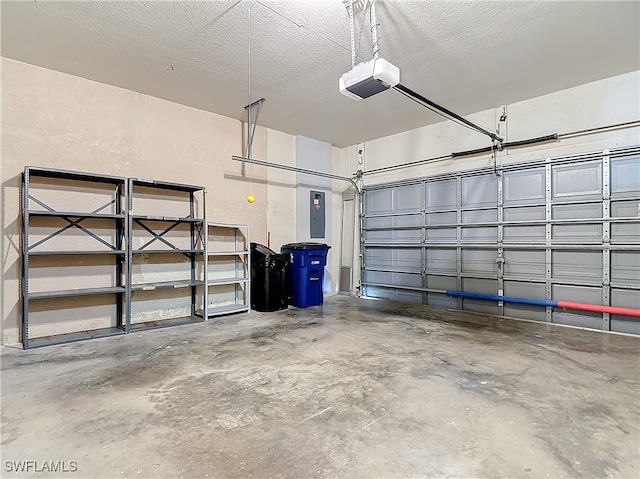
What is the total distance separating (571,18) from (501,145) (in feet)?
7.03

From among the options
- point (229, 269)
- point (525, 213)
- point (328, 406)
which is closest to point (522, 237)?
point (525, 213)

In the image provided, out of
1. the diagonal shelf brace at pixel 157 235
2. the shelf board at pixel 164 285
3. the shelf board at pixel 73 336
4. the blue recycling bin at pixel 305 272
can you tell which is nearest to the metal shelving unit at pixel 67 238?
the shelf board at pixel 73 336

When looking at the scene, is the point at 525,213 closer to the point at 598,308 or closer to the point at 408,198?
the point at 598,308

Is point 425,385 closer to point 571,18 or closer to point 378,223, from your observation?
point 571,18

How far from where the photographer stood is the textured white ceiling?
115 inches

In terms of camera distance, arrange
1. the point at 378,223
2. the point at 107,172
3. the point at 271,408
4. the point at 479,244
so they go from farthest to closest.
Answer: the point at 378,223 < the point at 479,244 < the point at 107,172 < the point at 271,408

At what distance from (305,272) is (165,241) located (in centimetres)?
223

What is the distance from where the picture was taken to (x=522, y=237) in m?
4.84

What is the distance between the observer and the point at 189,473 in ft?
5.29

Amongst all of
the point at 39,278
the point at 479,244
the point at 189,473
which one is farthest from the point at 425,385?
the point at 39,278

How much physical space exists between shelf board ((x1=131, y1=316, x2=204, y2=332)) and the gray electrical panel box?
9.22ft

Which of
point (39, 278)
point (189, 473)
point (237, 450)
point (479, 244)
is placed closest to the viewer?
point (189, 473)

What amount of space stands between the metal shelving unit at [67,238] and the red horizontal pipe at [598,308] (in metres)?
5.68

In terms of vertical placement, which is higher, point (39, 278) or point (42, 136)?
point (42, 136)
